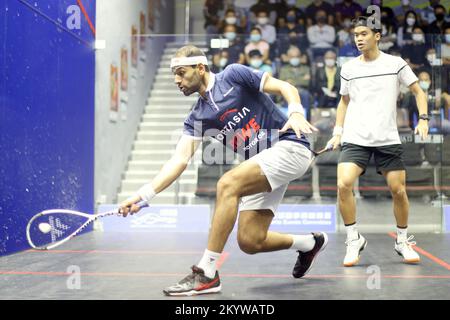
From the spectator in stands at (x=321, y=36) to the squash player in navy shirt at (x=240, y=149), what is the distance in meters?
3.70

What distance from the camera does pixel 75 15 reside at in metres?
5.47

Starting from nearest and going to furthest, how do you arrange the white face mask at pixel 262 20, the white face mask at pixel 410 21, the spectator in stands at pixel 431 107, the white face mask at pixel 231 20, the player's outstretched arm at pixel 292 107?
the player's outstretched arm at pixel 292 107 → the spectator in stands at pixel 431 107 → the white face mask at pixel 262 20 → the white face mask at pixel 410 21 → the white face mask at pixel 231 20

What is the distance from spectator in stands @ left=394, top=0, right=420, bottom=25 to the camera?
9.37 metres

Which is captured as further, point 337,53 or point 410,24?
point 410,24

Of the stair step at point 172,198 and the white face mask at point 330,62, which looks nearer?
the stair step at point 172,198

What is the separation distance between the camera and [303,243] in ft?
10.3

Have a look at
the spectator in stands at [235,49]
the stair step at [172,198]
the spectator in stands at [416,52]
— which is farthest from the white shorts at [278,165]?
the spectator in stands at [416,52]

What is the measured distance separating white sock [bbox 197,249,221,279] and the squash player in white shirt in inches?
49.6

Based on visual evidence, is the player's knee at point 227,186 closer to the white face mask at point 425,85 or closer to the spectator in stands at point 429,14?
the white face mask at point 425,85

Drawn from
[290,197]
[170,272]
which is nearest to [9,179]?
[170,272]

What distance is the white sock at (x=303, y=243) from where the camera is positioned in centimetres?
313

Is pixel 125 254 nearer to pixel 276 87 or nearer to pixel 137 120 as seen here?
pixel 276 87

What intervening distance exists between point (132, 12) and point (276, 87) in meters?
5.28

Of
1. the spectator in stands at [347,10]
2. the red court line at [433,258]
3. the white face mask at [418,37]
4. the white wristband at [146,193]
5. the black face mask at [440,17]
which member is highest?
the spectator in stands at [347,10]
